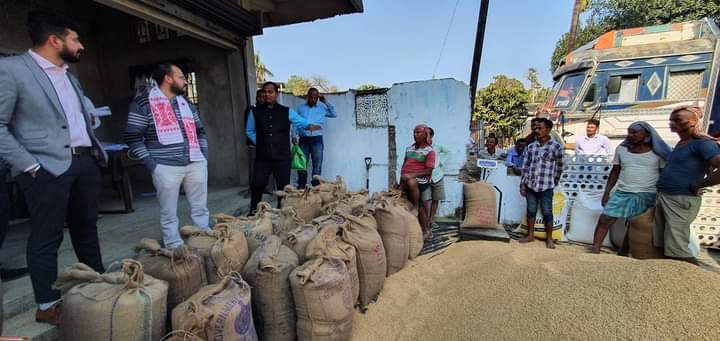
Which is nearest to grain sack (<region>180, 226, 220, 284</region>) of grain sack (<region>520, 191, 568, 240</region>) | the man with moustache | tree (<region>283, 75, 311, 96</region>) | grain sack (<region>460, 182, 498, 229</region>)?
the man with moustache

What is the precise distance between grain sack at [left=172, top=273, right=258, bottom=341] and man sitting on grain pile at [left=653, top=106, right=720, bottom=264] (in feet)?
11.8

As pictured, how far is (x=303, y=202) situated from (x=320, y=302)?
1.52m

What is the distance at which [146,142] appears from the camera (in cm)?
217

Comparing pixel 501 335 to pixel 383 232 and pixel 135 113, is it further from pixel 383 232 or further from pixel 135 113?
pixel 135 113

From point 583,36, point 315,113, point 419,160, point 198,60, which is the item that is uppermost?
point 583,36

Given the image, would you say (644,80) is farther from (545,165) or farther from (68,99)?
(68,99)

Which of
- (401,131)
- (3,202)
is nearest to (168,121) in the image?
(3,202)

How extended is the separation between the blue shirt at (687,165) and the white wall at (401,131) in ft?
6.56

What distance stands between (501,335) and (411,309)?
657 millimetres

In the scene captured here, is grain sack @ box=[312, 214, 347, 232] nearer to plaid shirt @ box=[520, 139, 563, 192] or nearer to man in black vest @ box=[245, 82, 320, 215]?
man in black vest @ box=[245, 82, 320, 215]

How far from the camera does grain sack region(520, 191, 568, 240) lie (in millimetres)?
3846

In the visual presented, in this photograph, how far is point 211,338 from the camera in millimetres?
1338

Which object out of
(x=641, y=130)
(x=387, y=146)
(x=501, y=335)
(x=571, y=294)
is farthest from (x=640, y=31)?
(x=501, y=335)

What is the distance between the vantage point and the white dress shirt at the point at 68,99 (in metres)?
1.56
